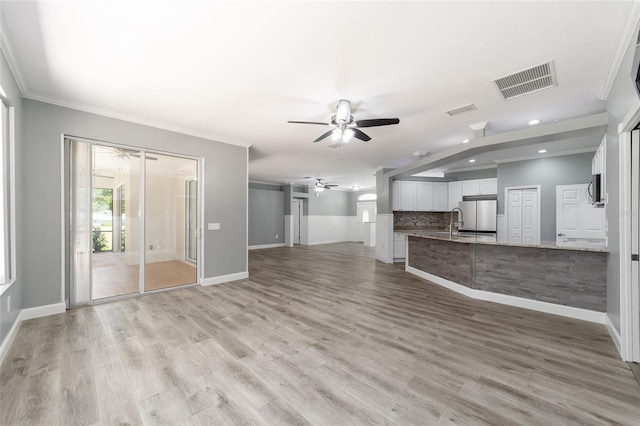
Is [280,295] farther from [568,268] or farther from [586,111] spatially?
[586,111]

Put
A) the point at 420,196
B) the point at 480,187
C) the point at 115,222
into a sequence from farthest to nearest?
the point at 420,196
the point at 480,187
the point at 115,222

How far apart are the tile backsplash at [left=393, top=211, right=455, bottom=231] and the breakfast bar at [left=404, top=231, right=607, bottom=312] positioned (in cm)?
313

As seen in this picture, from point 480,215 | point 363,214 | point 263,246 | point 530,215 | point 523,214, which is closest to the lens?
point 530,215

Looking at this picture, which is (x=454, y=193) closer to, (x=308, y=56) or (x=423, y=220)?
(x=423, y=220)

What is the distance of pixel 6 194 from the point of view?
2676 mm

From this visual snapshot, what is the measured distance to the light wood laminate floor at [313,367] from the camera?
1710 mm

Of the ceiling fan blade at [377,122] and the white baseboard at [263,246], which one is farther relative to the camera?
the white baseboard at [263,246]

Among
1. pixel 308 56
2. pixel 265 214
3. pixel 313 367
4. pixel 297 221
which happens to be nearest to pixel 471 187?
pixel 308 56

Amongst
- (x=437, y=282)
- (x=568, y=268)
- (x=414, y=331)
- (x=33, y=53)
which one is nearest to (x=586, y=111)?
(x=568, y=268)

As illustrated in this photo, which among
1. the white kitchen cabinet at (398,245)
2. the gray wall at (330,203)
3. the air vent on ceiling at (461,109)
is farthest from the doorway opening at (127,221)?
the gray wall at (330,203)

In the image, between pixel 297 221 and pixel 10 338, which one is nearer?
pixel 10 338

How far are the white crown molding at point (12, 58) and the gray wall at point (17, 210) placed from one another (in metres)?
0.04

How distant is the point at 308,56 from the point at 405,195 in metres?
6.07

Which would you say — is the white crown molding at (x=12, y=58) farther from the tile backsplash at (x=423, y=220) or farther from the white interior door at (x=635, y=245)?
the tile backsplash at (x=423, y=220)
